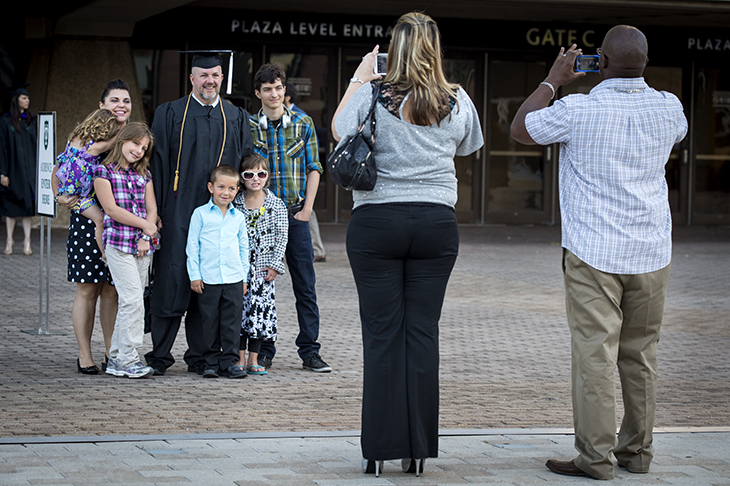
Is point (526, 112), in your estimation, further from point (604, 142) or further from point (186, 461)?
point (186, 461)

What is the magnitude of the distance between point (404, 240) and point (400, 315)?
32 cm

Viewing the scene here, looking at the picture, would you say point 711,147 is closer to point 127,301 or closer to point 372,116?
point 127,301

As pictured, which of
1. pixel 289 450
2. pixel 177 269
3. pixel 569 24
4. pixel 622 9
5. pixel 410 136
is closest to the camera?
pixel 410 136

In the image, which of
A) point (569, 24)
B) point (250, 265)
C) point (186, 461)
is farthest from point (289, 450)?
point (569, 24)

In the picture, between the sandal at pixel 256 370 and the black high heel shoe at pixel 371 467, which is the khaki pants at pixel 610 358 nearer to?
the black high heel shoe at pixel 371 467

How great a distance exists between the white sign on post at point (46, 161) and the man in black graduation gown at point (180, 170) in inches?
79.2

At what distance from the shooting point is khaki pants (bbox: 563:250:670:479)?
13.9 ft

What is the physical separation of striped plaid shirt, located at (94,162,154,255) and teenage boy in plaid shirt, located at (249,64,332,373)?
36.6 inches

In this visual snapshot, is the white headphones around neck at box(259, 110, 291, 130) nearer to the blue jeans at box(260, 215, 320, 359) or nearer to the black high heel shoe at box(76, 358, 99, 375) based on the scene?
the blue jeans at box(260, 215, 320, 359)

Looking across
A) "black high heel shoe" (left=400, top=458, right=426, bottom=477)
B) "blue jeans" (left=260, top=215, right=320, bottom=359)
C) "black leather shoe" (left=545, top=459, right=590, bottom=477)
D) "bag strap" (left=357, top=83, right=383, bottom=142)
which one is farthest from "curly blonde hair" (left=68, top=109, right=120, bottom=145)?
"black leather shoe" (left=545, top=459, right=590, bottom=477)

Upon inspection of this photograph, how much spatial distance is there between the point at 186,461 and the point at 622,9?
1422 cm

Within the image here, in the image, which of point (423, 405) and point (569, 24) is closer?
point (423, 405)

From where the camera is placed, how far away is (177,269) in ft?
21.1

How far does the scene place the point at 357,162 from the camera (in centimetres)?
408
